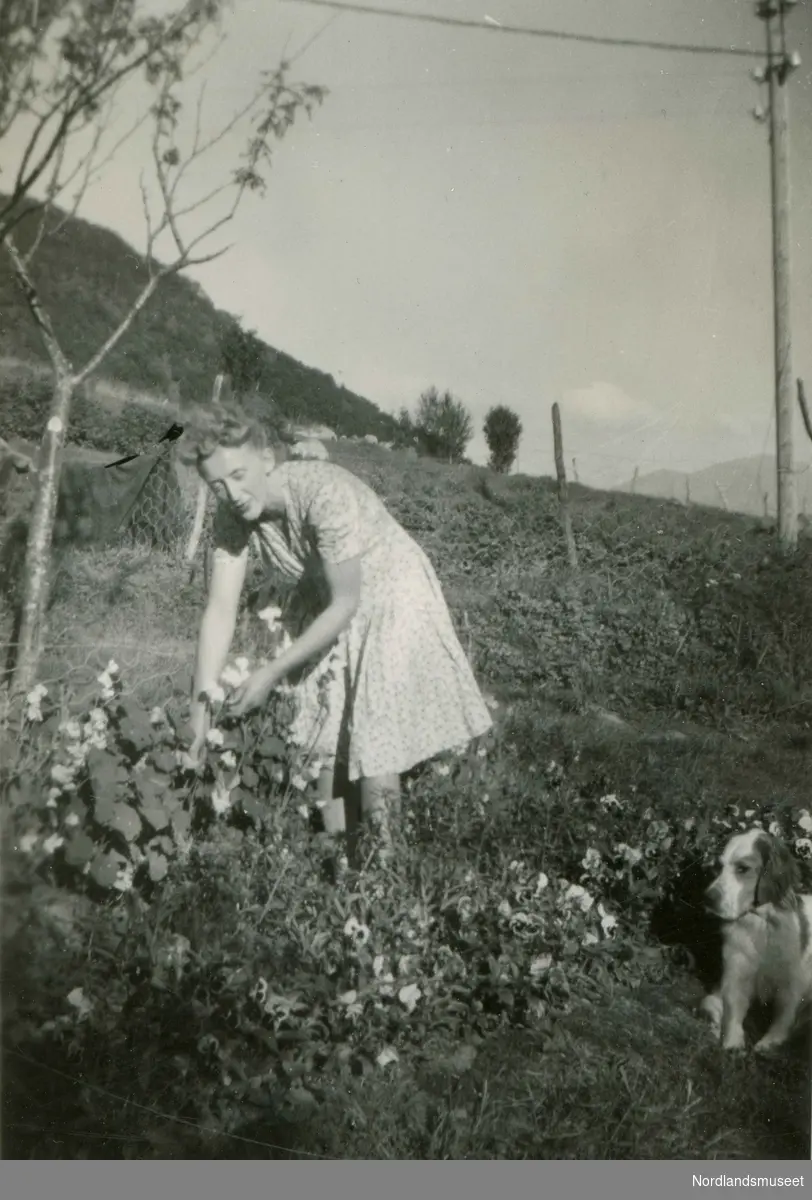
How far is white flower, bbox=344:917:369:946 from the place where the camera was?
2285 millimetres

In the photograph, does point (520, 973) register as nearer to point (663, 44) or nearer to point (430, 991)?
point (430, 991)

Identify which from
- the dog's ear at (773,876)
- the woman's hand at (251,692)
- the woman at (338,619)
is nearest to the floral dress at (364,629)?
the woman at (338,619)

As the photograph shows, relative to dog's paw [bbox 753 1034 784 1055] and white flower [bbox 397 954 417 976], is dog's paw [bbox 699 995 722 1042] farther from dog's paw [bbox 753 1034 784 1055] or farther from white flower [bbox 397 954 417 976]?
white flower [bbox 397 954 417 976]

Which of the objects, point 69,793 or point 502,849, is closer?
point 69,793

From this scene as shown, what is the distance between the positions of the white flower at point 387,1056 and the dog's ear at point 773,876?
3.62 ft

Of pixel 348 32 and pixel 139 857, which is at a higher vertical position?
pixel 348 32

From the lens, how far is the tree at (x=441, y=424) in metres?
2.52

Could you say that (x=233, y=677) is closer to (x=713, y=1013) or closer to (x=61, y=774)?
(x=61, y=774)

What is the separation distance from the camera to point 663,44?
270cm

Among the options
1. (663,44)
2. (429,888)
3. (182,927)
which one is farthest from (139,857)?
(663,44)

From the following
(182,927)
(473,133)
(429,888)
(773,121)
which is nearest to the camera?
(182,927)

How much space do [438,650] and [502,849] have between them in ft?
1.99

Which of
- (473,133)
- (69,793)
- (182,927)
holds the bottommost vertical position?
(182,927)

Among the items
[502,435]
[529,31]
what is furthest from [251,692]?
[529,31]
